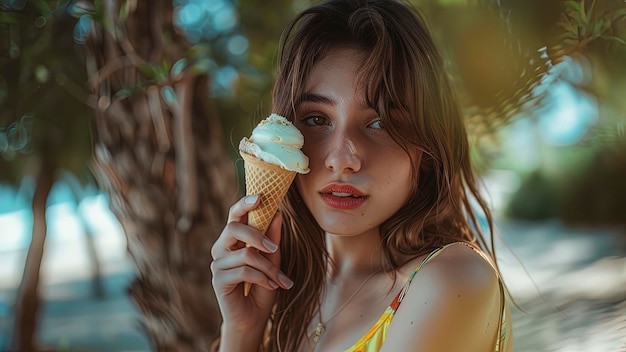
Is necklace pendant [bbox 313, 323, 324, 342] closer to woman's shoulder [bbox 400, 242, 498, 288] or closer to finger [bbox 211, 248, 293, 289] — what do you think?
finger [bbox 211, 248, 293, 289]

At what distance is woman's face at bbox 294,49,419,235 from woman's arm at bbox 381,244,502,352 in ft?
0.55

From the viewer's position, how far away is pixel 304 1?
2633mm

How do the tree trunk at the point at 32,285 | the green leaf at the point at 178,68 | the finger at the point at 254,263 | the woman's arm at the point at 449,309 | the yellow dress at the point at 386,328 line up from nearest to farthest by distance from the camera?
the woman's arm at the point at 449,309 → the yellow dress at the point at 386,328 → the finger at the point at 254,263 → the green leaf at the point at 178,68 → the tree trunk at the point at 32,285

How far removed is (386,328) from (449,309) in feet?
0.56

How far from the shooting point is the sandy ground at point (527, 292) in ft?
7.61

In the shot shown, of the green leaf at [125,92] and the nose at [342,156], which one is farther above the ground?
the nose at [342,156]

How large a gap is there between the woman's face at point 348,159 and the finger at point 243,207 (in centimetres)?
11

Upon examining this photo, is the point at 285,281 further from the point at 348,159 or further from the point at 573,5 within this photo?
the point at 573,5

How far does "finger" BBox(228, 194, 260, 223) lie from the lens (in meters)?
1.33

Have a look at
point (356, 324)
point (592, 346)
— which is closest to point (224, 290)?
point (356, 324)

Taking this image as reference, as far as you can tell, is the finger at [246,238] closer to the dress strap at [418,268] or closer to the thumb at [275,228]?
the thumb at [275,228]

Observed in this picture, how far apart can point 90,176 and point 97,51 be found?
92 centimetres

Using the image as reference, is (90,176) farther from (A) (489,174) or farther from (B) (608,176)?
(B) (608,176)

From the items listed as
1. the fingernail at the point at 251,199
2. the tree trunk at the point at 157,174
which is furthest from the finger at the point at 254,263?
the tree trunk at the point at 157,174
